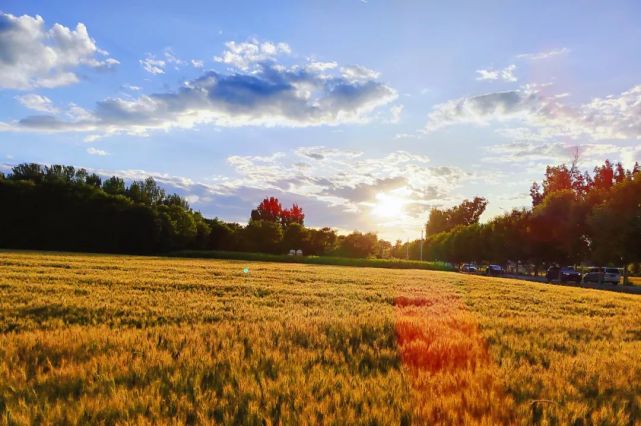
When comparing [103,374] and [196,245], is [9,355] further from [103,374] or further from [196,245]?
[196,245]

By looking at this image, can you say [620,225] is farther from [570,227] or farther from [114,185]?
[114,185]

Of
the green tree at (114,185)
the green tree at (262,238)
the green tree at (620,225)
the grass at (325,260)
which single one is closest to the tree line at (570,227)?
the green tree at (620,225)

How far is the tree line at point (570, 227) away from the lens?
5038 centimetres

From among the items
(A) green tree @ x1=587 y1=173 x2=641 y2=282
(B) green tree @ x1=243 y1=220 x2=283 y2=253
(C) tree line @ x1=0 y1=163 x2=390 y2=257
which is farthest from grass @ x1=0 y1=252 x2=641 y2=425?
(B) green tree @ x1=243 y1=220 x2=283 y2=253

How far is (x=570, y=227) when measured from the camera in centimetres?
6525

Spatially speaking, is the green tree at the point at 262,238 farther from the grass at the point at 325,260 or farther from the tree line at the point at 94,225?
the grass at the point at 325,260

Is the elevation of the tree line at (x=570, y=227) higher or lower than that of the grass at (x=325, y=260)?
higher

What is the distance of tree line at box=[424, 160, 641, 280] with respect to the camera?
50.4m

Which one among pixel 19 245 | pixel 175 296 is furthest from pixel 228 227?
pixel 175 296

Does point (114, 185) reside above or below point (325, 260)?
above

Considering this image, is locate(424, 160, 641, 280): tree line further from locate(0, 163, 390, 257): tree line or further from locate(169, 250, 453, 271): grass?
locate(0, 163, 390, 257): tree line

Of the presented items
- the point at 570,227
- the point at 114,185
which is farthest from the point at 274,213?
the point at 570,227

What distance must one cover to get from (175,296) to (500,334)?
31.8ft

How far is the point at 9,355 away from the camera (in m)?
6.05
